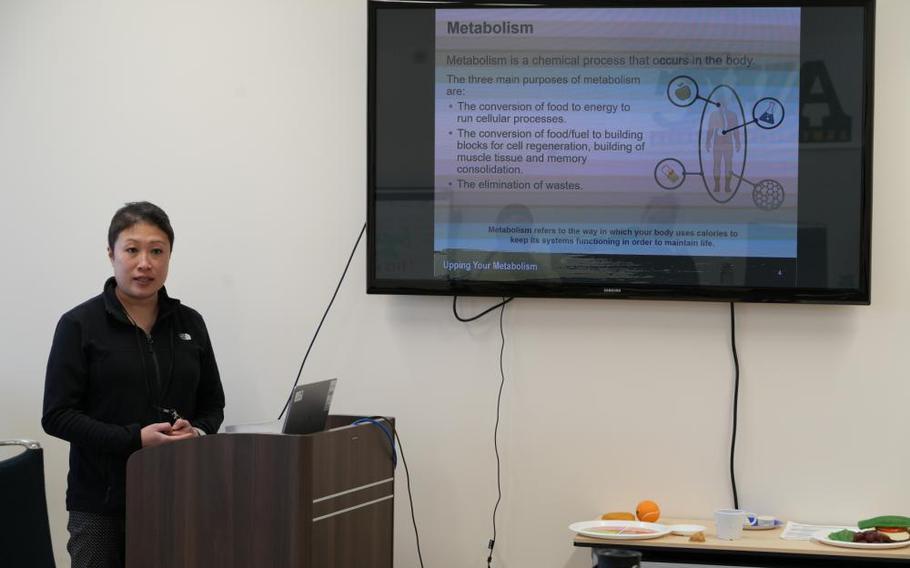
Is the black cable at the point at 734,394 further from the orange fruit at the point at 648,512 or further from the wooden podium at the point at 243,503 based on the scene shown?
the wooden podium at the point at 243,503

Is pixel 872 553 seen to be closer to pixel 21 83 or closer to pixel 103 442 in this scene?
pixel 103 442

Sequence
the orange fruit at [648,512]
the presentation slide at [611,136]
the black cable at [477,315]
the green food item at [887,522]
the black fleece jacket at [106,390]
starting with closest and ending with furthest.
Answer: the black fleece jacket at [106,390] < the green food item at [887,522] < the orange fruit at [648,512] < the presentation slide at [611,136] < the black cable at [477,315]

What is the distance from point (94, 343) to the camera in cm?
297

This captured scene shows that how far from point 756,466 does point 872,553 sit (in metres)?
0.55

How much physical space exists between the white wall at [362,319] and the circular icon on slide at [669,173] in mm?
433

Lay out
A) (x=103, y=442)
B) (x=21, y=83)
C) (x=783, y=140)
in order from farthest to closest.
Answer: (x=21, y=83)
(x=783, y=140)
(x=103, y=442)

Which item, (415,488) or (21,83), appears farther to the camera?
(21,83)

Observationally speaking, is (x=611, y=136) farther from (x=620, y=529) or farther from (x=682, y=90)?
(x=620, y=529)

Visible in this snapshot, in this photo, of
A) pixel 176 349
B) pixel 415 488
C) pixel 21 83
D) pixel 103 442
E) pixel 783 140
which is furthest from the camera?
pixel 21 83

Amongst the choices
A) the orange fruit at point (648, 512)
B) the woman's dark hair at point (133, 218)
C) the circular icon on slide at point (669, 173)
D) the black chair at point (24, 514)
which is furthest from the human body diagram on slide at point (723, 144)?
the black chair at point (24, 514)

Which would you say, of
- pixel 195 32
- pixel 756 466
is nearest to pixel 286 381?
pixel 195 32

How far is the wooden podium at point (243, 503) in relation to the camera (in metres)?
2.55

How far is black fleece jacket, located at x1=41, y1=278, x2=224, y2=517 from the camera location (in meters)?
2.89

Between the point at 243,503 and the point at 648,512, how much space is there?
1.40 metres
